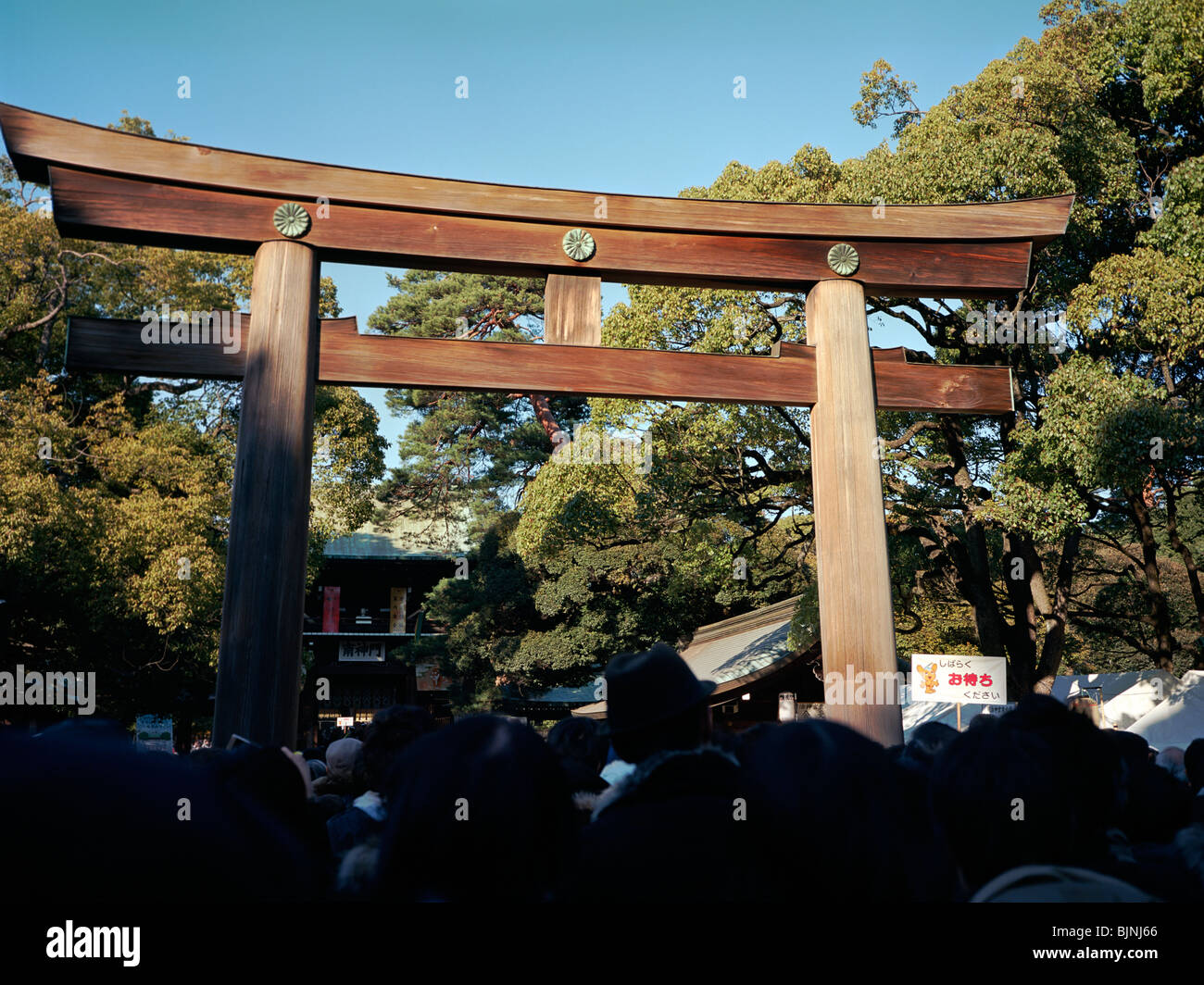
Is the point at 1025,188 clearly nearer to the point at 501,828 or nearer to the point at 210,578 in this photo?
the point at 501,828

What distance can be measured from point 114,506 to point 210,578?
1981 mm

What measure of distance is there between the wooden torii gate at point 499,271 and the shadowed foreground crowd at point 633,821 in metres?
3.11

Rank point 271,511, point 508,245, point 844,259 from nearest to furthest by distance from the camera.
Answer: point 271,511 → point 508,245 → point 844,259

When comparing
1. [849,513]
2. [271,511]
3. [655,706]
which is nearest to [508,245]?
[271,511]

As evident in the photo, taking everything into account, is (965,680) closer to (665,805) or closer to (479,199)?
(479,199)

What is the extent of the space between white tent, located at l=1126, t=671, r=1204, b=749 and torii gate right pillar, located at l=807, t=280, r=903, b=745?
7.07 meters

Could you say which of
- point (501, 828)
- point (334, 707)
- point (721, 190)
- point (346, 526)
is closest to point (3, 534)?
point (346, 526)

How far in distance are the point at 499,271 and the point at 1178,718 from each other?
9.81m

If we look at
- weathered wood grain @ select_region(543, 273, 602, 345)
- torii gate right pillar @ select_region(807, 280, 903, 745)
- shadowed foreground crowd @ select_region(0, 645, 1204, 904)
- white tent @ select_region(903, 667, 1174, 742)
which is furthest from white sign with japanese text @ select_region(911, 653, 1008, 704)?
shadowed foreground crowd @ select_region(0, 645, 1204, 904)

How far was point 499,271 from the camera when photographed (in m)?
6.21

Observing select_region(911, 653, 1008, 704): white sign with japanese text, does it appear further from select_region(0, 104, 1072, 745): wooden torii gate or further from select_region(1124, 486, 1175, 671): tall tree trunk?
select_region(0, 104, 1072, 745): wooden torii gate

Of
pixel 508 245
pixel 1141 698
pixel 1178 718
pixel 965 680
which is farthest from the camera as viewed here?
pixel 965 680

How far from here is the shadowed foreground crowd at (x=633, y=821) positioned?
1345 mm
